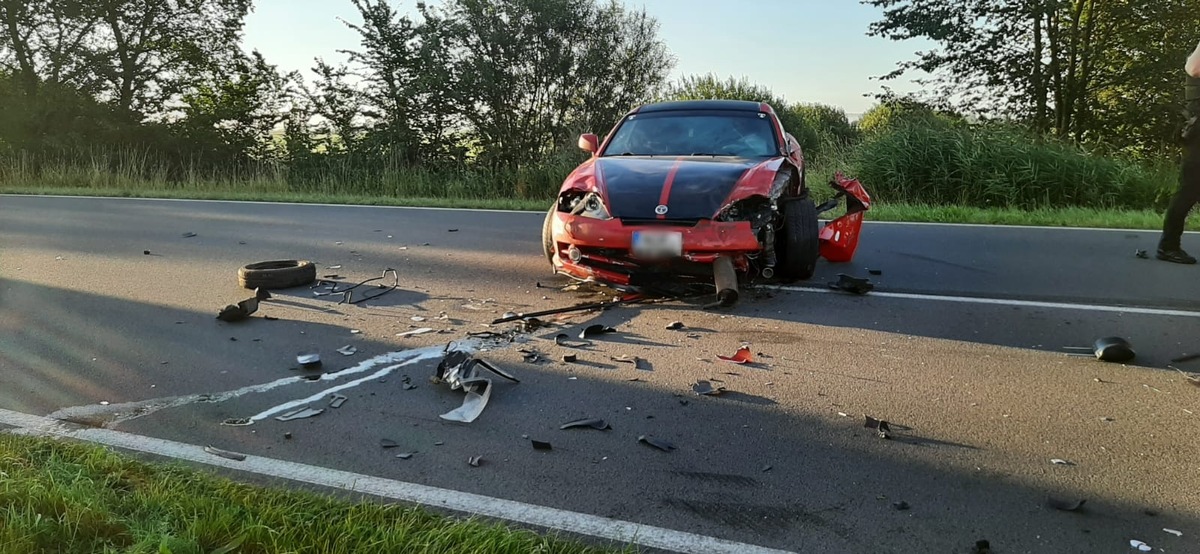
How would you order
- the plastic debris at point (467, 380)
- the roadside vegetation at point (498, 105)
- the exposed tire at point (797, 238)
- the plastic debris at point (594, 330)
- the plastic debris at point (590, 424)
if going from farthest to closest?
the roadside vegetation at point (498, 105), the exposed tire at point (797, 238), the plastic debris at point (594, 330), the plastic debris at point (467, 380), the plastic debris at point (590, 424)

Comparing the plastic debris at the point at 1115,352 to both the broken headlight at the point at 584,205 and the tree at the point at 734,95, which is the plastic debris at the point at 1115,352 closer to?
the broken headlight at the point at 584,205

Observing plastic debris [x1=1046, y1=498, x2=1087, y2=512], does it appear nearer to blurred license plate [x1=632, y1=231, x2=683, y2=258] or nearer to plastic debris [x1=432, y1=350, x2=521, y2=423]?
plastic debris [x1=432, y1=350, x2=521, y2=423]

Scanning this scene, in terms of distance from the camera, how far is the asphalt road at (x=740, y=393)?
276cm

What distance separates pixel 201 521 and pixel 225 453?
2.55 ft

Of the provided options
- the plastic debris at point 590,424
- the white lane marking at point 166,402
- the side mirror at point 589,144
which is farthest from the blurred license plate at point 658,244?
the side mirror at point 589,144

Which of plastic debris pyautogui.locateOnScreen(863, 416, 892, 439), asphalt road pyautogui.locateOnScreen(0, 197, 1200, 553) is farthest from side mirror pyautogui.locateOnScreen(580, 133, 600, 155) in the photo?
plastic debris pyautogui.locateOnScreen(863, 416, 892, 439)

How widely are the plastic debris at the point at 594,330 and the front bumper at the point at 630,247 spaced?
27.7 inches

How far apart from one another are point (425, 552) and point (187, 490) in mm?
987

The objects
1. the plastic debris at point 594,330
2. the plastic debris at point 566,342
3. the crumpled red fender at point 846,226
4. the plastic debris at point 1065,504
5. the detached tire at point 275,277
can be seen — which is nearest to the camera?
the plastic debris at point 1065,504

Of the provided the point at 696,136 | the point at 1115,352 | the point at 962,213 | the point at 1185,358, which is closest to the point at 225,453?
the point at 1115,352

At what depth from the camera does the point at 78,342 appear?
191 inches

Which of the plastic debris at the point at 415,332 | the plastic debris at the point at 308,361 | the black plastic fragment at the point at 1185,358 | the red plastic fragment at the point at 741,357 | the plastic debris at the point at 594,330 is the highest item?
the black plastic fragment at the point at 1185,358

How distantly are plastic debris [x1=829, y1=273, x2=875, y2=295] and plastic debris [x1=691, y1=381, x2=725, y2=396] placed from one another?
261 centimetres

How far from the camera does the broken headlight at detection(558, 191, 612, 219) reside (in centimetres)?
575
